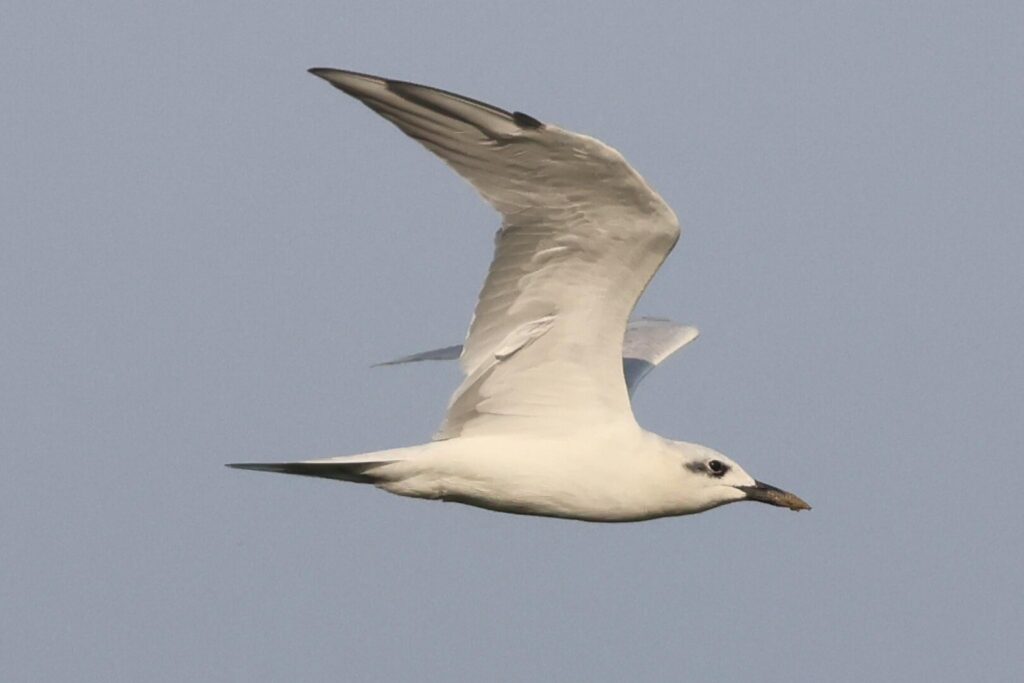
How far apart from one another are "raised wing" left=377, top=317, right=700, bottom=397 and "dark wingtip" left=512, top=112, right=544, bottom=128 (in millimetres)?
3111

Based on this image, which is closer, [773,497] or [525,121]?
[525,121]

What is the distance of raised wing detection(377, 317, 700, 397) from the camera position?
1257 centimetres

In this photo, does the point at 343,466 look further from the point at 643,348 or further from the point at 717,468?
the point at 643,348

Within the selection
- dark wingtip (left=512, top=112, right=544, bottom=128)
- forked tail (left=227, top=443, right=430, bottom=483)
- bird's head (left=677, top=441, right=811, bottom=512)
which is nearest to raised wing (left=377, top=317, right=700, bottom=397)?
bird's head (left=677, top=441, right=811, bottom=512)

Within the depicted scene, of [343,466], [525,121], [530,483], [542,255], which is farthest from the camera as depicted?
[530,483]

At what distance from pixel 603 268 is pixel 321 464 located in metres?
1.92

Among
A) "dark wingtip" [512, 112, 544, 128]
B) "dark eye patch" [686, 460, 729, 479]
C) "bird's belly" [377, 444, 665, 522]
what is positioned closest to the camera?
"dark wingtip" [512, 112, 544, 128]

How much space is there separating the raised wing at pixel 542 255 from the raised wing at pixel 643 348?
1.35m

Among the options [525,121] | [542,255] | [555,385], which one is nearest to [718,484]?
[555,385]

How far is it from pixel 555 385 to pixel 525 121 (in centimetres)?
205

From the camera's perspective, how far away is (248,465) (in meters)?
10.5

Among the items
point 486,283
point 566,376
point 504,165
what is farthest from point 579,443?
point 504,165

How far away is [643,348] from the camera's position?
42.7 feet

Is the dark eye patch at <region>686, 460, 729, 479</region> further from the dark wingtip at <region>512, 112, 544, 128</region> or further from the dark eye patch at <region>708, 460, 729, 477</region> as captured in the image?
the dark wingtip at <region>512, 112, 544, 128</region>
